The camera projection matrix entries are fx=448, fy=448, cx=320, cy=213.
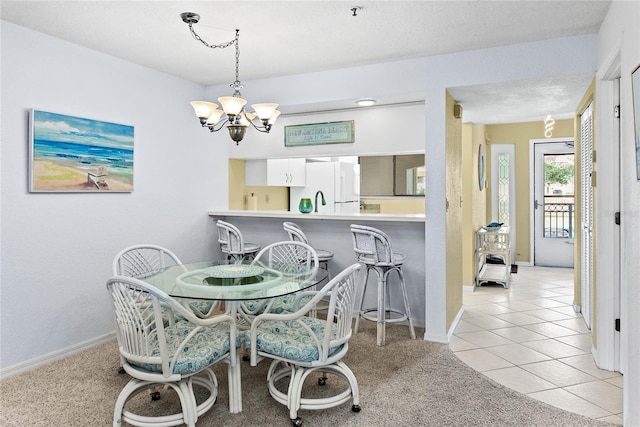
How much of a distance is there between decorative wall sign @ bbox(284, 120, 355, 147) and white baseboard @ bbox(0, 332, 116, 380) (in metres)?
2.56

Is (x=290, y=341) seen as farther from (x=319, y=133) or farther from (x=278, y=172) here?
(x=278, y=172)

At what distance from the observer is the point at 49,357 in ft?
10.7

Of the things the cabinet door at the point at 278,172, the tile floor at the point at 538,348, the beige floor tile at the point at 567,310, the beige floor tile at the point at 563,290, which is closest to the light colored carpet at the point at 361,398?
the tile floor at the point at 538,348

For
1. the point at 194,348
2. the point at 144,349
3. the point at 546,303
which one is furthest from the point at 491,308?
the point at 144,349

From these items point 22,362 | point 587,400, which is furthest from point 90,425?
point 587,400

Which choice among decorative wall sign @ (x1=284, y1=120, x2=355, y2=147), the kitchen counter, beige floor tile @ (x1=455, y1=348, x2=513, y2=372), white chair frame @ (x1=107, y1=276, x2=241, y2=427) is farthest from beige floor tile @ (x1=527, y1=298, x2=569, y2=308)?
white chair frame @ (x1=107, y1=276, x2=241, y2=427)

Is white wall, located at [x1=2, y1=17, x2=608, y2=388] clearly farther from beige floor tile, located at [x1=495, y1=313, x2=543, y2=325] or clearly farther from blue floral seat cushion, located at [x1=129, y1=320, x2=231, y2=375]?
blue floral seat cushion, located at [x1=129, y1=320, x2=231, y2=375]

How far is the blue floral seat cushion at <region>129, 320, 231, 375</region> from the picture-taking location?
2.17 meters

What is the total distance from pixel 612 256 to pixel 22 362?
4069 millimetres

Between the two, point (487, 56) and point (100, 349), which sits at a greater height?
point (487, 56)

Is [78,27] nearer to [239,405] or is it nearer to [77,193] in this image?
[77,193]

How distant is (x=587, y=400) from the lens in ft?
8.69

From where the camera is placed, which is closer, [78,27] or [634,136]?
[634,136]

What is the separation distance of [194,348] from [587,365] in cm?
273
